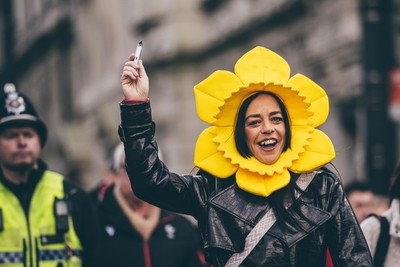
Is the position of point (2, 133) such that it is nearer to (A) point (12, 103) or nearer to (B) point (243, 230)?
(A) point (12, 103)

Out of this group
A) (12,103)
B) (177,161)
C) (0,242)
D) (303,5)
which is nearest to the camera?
(0,242)

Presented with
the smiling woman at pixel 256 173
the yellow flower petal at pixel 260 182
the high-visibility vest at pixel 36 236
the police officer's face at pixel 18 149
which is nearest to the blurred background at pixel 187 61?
the smiling woman at pixel 256 173

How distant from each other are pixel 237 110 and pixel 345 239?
0.74 metres

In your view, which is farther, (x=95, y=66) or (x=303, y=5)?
(x=95, y=66)

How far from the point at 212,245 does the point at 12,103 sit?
2.93 m

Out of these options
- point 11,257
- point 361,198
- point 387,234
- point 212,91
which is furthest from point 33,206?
point 361,198

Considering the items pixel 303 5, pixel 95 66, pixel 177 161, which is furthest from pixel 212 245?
pixel 95 66

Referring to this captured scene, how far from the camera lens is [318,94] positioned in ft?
19.9

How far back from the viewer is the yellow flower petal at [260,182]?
229 inches

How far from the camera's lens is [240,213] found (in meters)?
5.78

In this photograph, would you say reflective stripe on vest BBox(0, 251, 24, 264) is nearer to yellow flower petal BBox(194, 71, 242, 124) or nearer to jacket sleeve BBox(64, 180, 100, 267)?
jacket sleeve BBox(64, 180, 100, 267)

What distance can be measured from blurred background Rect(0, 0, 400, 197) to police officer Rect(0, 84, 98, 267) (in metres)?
2.11

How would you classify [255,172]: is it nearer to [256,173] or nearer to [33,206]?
[256,173]

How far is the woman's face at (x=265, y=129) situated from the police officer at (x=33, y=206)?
229cm
